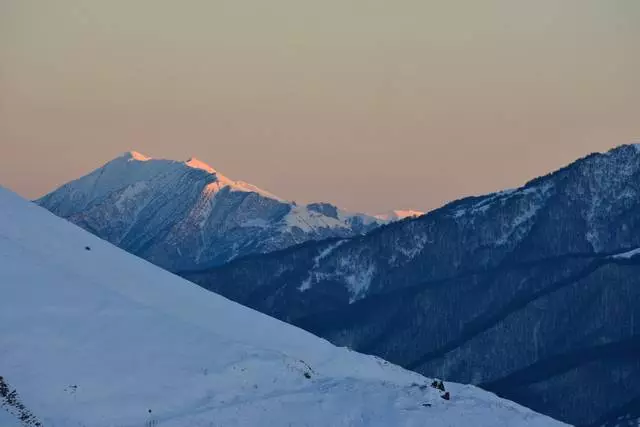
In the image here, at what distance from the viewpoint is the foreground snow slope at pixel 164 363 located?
1676 inches

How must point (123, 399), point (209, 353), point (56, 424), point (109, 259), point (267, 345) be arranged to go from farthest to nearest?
point (109, 259)
point (267, 345)
point (209, 353)
point (123, 399)
point (56, 424)

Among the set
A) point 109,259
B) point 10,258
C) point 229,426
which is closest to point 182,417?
point 229,426

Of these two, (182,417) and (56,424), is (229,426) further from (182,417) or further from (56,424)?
(56,424)

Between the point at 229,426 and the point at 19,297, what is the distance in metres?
15.4

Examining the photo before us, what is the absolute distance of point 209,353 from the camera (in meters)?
49.9

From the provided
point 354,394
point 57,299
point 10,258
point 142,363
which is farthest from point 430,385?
point 10,258

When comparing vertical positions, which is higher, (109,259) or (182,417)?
(109,259)

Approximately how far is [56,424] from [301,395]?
1097 cm

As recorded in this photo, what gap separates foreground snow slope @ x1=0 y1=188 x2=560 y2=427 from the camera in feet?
140

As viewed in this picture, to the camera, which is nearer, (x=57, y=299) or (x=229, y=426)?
(x=229, y=426)

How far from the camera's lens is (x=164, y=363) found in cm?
4744

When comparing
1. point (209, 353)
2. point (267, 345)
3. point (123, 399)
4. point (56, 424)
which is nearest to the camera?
point (56, 424)

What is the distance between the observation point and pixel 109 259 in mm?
63844

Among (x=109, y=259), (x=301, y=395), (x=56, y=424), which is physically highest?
(x=109, y=259)
